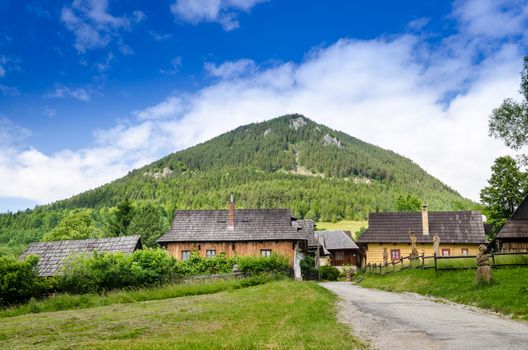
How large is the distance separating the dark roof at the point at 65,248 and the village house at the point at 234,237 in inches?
189

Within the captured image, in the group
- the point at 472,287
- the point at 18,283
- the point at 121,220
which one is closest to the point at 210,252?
the point at 18,283

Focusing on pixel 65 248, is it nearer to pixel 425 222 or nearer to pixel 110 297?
pixel 110 297

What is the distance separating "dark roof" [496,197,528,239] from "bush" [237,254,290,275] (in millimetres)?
19563

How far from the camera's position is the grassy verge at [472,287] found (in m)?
15.0

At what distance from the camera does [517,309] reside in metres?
13.9

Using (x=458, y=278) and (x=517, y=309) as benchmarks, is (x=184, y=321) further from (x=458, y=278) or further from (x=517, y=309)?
(x=458, y=278)

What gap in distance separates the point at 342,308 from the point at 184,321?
6627mm

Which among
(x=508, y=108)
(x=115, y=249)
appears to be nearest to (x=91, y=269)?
(x=115, y=249)

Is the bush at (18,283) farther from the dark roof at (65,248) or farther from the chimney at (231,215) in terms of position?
the chimney at (231,215)

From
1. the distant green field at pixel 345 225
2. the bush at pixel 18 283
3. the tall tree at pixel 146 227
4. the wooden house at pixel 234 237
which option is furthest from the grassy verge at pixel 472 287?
the distant green field at pixel 345 225

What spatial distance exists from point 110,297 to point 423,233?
40.1m

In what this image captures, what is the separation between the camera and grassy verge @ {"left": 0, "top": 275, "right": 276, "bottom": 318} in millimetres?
19328

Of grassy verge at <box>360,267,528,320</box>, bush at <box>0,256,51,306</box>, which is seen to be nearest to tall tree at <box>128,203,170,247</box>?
bush at <box>0,256,51,306</box>

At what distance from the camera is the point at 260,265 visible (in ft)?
112
